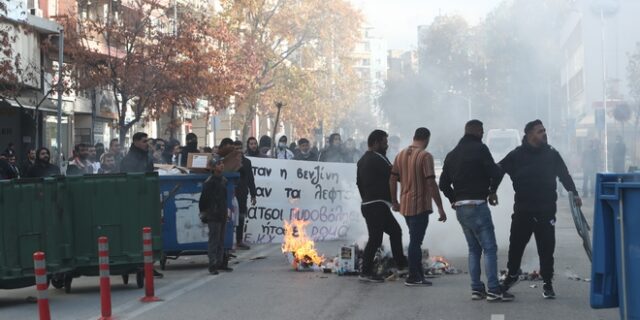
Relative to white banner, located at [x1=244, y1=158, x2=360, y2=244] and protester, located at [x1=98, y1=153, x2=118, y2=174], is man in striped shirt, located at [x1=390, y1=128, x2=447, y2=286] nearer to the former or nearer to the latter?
protester, located at [x1=98, y1=153, x2=118, y2=174]

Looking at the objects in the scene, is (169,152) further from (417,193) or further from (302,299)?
(302,299)

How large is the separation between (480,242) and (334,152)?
12097 mm

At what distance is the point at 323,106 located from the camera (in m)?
54.2

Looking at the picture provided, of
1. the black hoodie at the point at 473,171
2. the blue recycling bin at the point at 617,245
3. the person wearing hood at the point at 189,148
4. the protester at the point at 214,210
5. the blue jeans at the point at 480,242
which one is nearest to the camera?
the blue recycling bin at the point at 617,245

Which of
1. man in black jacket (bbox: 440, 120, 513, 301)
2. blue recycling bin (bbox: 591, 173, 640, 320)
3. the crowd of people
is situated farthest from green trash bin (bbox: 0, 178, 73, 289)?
blue recycling bin (bbox: 591, 173, 640, 320)

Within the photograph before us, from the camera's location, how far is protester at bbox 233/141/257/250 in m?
17.8

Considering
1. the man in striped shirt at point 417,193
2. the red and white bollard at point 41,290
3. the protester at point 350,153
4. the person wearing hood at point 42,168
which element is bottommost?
the red and white bollard at point 41,290

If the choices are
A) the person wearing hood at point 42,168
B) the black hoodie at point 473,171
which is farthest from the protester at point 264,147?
the black hoodie at point 473,171

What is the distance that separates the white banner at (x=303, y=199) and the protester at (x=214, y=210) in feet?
15.0

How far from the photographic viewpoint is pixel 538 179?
428 inches

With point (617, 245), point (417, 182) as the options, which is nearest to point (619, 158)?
point (417, 182)

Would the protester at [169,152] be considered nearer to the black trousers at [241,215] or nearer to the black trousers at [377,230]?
the black trousers at [241,215]

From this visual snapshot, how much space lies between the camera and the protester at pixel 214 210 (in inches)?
549

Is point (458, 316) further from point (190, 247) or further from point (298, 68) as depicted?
point (298, 68)
